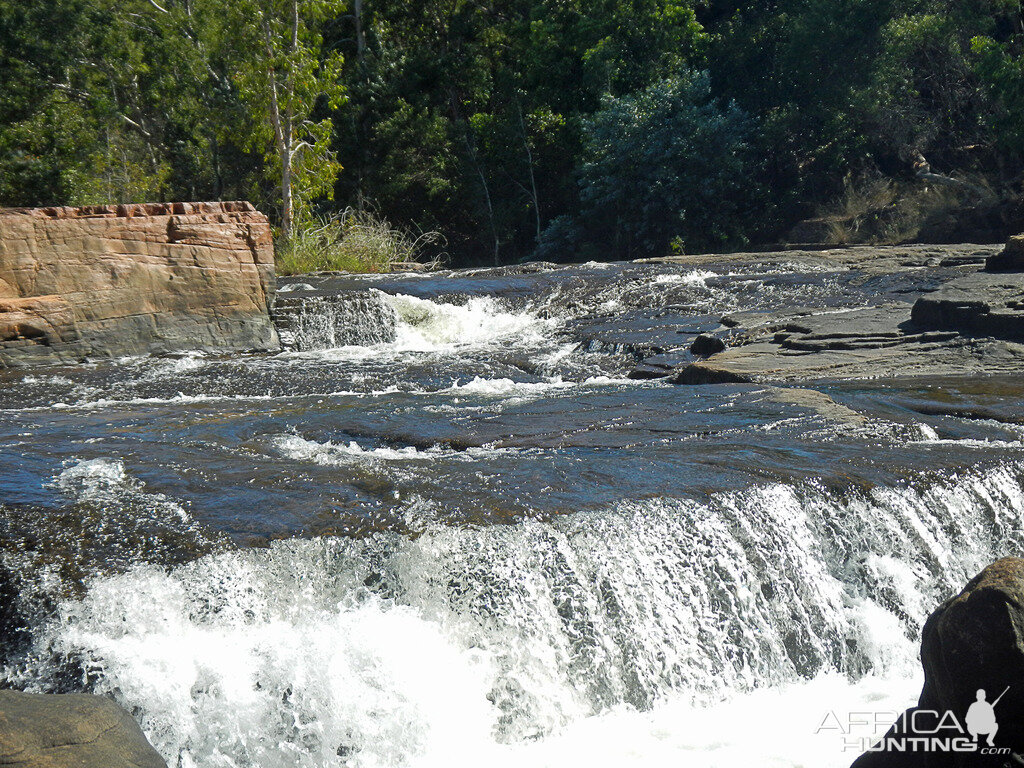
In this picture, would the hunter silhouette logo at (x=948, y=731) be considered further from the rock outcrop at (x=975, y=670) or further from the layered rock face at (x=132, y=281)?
the layered rock face at (x=132, y=281)

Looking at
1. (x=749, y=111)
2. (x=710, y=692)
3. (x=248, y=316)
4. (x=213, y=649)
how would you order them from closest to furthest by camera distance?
(x=213, y=649) < (x=710, y=692) < (x=248, y=316) < (x=749, y=111)

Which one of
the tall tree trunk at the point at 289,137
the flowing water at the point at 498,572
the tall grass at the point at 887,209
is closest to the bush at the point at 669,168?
the tall grass at the point at 887,209

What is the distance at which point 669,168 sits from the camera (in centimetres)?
2161

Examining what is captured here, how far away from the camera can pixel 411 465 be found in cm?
561

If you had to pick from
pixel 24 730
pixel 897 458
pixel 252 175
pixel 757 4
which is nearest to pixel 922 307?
pixel 897 458

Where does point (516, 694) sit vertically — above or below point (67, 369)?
below

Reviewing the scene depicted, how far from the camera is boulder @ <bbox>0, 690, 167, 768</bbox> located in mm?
2957

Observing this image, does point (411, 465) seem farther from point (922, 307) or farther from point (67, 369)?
point (922, 307)

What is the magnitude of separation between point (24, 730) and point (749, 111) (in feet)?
73.0

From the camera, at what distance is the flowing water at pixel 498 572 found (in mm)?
4035

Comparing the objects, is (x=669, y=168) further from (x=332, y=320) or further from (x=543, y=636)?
(x=543, y=636)

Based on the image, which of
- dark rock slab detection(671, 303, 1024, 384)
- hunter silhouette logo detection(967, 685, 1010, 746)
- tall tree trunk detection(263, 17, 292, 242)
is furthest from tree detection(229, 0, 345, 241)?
hunter silhouette logo detection(967, 685, 1010, 746)

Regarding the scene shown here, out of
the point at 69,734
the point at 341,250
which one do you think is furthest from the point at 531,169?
the point at 69,734

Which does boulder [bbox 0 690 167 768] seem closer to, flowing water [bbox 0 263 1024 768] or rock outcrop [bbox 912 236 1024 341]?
flowing water [bbox 0 263 1024 768]
